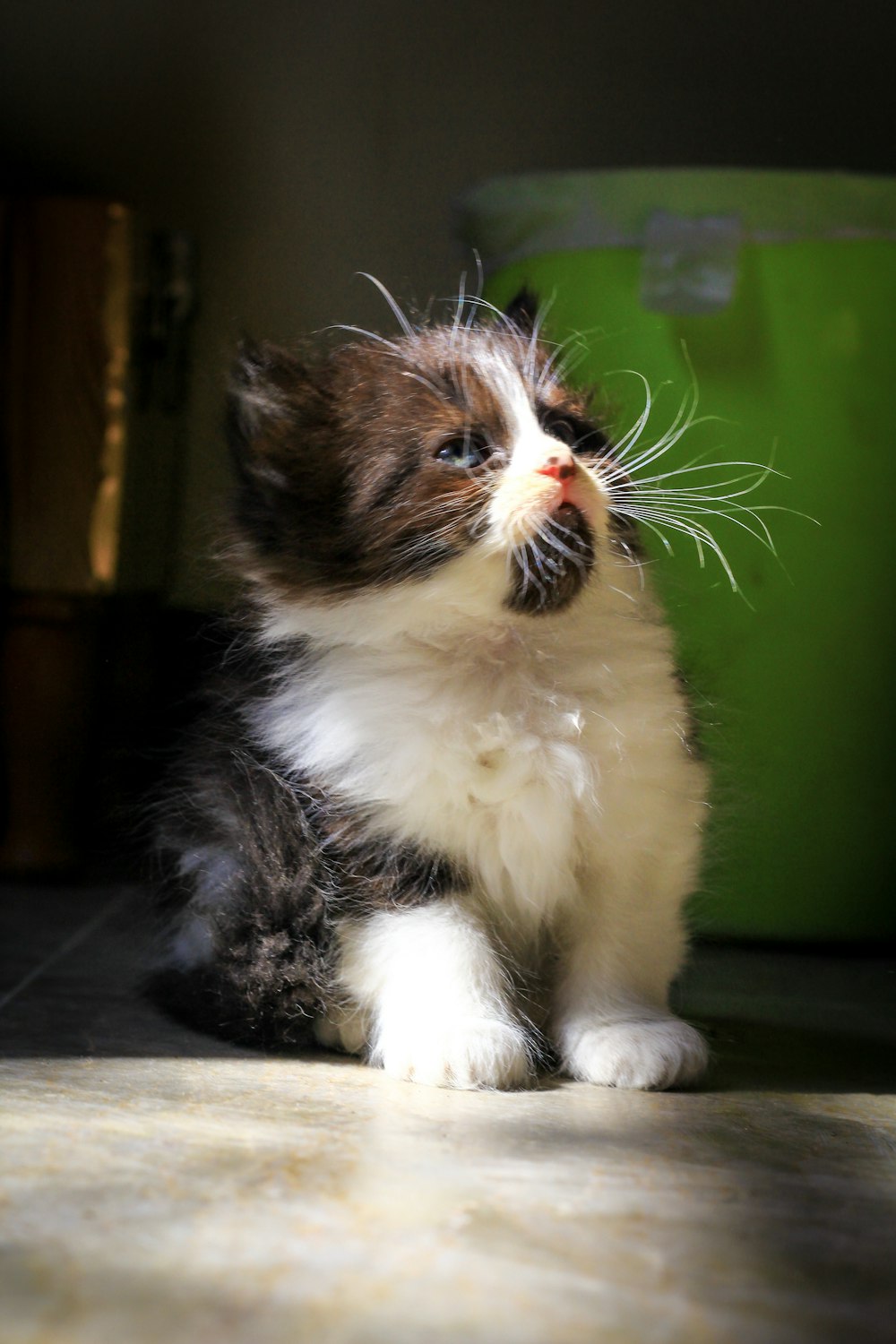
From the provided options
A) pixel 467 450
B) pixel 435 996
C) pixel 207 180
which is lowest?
pixel 435 996

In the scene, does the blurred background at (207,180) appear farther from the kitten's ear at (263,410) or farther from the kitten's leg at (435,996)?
the kitten's leg at (435,996)

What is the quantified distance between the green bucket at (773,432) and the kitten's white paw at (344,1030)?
72 cm

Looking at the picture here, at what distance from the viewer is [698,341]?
83.8 inches

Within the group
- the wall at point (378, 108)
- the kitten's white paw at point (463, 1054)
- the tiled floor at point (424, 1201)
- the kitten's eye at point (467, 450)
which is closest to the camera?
the tiled floor at point (424, 1201)

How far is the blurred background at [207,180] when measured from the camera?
256 centimetres

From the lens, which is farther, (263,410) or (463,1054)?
(263,410)

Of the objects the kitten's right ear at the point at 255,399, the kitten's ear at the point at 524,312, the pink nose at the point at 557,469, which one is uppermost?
the kitten's ear at the point at 524,312

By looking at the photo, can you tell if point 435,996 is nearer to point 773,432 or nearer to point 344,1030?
point 344,1030

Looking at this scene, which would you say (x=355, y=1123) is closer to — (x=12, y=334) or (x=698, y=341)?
(x=698, y=341)

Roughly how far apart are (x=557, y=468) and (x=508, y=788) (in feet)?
1.11

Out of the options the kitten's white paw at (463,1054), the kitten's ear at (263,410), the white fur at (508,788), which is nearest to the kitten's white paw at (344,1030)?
the white fur at (508,788)

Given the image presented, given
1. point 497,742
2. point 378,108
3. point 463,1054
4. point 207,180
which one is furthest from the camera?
point 207,180

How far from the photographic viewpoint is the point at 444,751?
4.64ft

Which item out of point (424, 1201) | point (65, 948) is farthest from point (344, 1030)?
point (65, 948)
